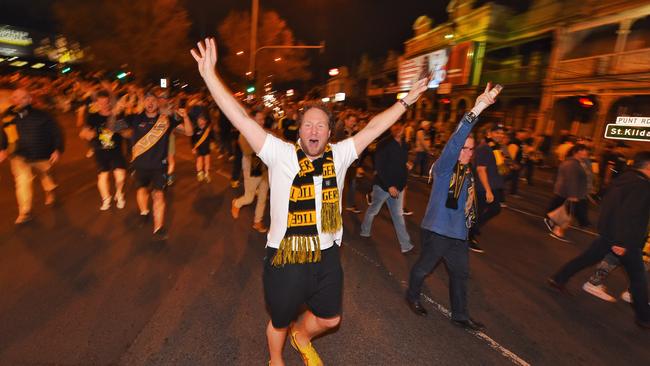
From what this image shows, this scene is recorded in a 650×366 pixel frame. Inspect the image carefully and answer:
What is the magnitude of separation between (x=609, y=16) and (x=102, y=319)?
69.7 ft

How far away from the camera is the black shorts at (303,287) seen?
249cm

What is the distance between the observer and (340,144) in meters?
2.66

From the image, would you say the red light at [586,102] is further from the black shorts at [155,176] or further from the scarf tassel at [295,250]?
the scarf tassel at [295,250]

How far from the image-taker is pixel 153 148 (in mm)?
5367

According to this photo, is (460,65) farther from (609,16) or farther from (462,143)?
(462,143)

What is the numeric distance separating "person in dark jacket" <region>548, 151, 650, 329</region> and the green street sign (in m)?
12.0

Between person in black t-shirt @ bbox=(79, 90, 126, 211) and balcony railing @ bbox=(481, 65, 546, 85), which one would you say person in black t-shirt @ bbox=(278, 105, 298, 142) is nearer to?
person in black t-shirt @ bbox=(79, 90, 126, 211)

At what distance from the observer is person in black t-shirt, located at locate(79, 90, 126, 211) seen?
6.36 meters

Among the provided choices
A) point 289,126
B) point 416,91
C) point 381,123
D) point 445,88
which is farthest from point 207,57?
point 445,88

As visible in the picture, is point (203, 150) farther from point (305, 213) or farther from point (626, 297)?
point (626, 297)

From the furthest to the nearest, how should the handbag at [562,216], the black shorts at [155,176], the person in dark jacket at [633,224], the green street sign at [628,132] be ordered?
the green street sign at [628,132] → the handbag at [562,216] → the black shorts at [155,176] → the person in dark jacket at [633,224]

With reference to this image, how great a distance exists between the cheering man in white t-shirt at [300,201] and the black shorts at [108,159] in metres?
5.06

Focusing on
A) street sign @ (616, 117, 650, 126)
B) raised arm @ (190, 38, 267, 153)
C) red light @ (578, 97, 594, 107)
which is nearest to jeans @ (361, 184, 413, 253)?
raised arm @ (190, 38, 267, 153)

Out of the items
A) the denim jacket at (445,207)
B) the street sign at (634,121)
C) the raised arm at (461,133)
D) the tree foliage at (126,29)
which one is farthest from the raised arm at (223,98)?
the tree foliage at (126,29)
